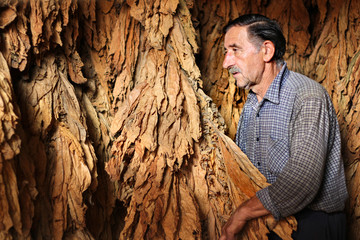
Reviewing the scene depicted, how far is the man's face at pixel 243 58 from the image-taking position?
4.16 ft

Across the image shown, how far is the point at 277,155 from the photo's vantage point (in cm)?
120

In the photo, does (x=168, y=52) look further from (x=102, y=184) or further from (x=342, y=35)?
(x=342, y=35)

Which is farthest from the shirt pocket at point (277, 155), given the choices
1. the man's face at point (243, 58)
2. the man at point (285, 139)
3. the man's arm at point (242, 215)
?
the man's face at point (243, 58)

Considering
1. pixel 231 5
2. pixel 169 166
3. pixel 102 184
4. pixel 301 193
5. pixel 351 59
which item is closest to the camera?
pixel 301 193

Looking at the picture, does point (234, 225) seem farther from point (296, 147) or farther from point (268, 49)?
point (268, 49)

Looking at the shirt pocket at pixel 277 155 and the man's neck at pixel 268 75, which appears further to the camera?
the man's neck at pixel 268 75

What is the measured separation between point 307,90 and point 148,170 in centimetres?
61

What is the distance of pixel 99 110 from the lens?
4.58 feet

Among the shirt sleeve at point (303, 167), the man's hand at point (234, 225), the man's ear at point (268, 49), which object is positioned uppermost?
the man's ear at point (268, 49)

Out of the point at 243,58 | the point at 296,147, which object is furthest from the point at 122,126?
the point at 296,147

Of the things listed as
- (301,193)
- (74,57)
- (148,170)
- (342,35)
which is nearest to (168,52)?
(74,57)

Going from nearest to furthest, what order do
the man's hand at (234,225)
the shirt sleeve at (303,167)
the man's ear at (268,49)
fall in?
the shirt sleeve at (303,167)
the man's hand at (234,225)
the man's ear at (268,49)

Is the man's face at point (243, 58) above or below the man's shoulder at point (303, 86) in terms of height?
above

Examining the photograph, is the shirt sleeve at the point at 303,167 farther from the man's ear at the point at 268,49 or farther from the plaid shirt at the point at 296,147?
the man's ear at the point at 268,49
